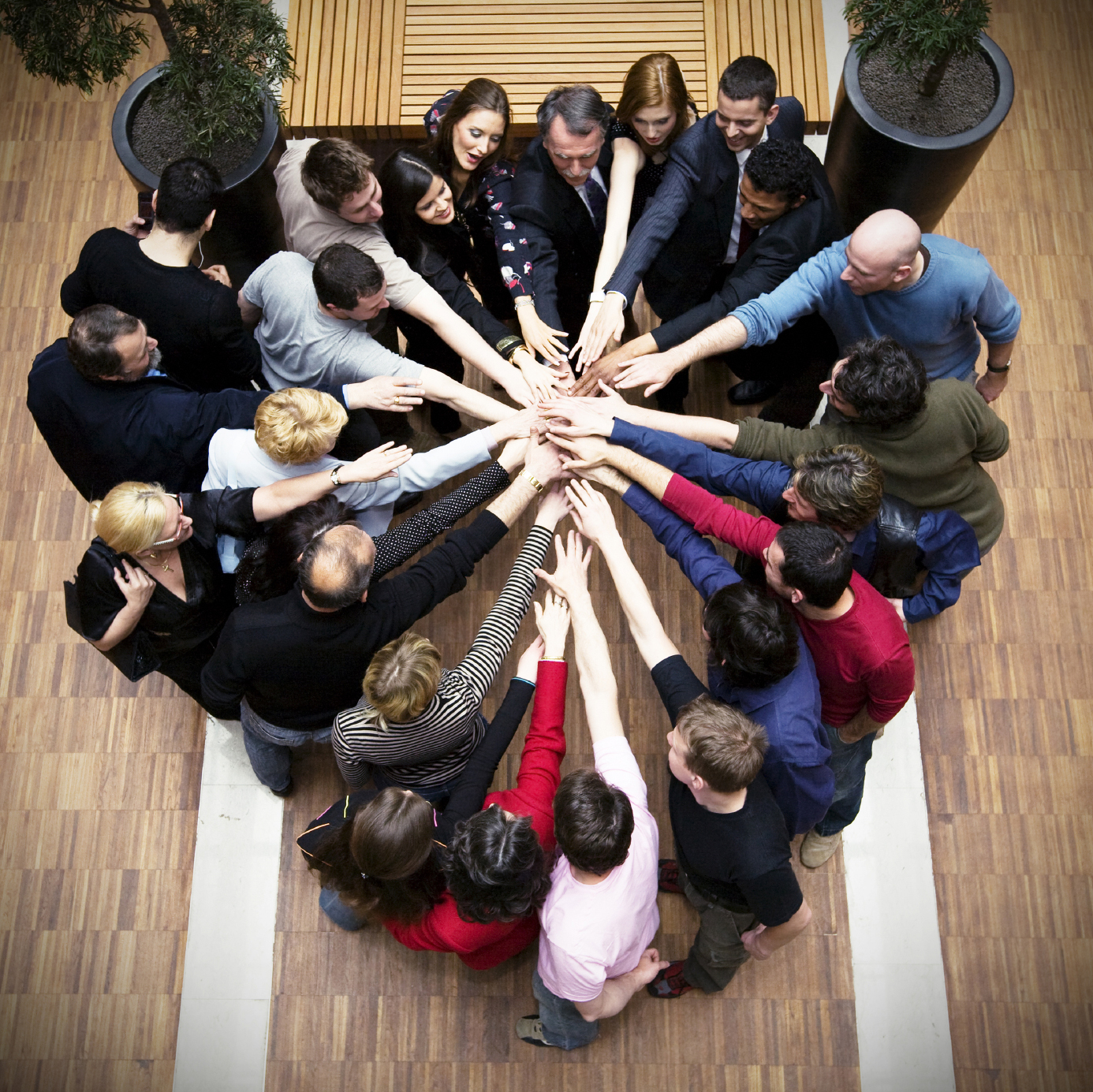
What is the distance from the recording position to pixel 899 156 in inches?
142

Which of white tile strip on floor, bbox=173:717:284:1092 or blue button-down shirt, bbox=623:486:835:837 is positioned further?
white tile strip on floor, bbox=173:717:284:1092

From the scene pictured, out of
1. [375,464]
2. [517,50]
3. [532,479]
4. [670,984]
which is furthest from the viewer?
[517,50]

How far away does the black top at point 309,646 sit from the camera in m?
2.63

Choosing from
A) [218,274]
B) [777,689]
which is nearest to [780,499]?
[777,689]

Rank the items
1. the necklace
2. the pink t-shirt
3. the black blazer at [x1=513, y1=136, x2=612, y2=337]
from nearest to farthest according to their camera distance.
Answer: the pink t-shirt < the necklace < the black blazer at [x1=513, y1=136, x2=612, y2=337]

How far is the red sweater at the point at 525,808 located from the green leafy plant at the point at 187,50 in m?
2.45

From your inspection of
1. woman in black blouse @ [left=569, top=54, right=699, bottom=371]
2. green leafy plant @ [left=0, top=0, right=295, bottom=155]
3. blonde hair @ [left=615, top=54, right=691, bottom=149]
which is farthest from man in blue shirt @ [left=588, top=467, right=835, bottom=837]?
green leafy plant @ [left=0, top=0, right=295, bottom=155]

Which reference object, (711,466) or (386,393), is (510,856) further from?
(386,393)

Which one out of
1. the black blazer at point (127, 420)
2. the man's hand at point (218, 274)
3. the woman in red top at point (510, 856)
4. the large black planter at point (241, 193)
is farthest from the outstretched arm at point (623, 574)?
the large black planter at point (241, 193)

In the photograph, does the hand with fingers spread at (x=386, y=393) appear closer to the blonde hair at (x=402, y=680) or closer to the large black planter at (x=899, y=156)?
the blonde hair at (x=402, y=680)

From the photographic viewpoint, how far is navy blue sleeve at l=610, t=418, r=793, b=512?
288 centimetres

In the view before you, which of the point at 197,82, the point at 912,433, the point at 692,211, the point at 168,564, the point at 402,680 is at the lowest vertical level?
the point at 402,680

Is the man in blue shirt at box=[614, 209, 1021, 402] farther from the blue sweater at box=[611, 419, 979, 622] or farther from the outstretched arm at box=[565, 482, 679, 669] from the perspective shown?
the outstretched arm at box=[565, 482, 679, 669]

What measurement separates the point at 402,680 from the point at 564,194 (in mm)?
2027
